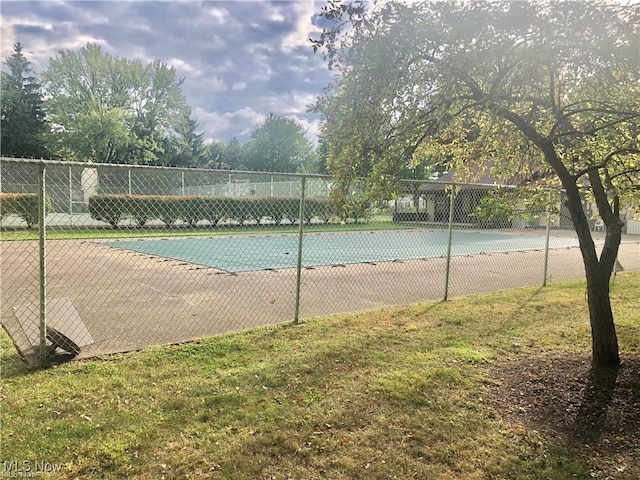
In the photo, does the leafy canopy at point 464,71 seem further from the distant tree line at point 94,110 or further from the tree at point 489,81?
the distant tree line at point 94,110

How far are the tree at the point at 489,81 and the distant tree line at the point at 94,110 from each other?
33.2 meters

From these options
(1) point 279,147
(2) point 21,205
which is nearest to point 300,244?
(2) point 21,205

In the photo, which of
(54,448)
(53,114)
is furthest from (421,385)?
(53,114)

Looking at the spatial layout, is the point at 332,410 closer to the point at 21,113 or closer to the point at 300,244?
the point at 300,244

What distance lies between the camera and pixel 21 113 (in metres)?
39.1

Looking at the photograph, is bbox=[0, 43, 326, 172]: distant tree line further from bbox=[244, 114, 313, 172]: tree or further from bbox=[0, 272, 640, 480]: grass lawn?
bbox=[0, 272, 640, 480]: grass lawn

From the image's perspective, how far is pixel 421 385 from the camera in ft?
11.7

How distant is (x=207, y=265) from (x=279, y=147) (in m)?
52.2

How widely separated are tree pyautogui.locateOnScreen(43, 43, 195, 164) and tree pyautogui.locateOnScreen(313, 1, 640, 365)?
129 ft

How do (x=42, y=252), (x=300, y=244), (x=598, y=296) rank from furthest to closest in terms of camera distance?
A: 1. (x=300, y=244)
2. (x=598, y=296)
3. (x=42, y=252)

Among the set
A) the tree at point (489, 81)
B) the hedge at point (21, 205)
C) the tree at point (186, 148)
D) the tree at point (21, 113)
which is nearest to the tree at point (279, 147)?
the tree at point (186, 148)

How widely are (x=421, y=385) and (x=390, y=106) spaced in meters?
2.39

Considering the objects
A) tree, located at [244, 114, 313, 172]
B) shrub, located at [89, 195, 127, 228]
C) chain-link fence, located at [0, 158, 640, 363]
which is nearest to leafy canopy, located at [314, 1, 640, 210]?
chain-link fence, located at [0, 158, 640, 363]

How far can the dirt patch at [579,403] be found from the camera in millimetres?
2775
